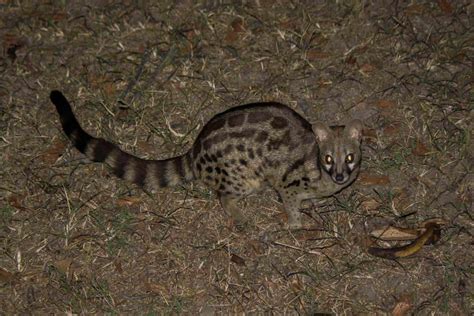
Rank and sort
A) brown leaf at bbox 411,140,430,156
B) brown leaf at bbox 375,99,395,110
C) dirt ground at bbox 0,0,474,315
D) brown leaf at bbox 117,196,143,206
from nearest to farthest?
dirt ground at bbox 0,0,474,315 < brown leaf at bbox 117,196,143,206 < brown leaf at bbox 411,140,430,156 < brown leaf at bbox 375,99,395,110

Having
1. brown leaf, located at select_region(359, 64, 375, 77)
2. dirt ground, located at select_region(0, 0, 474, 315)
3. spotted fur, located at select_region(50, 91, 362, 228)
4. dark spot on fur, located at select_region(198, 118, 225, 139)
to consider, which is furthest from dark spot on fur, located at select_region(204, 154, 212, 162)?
brown leaf, located at select_region(359, 64, 375, 77)

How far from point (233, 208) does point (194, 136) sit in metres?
1.02

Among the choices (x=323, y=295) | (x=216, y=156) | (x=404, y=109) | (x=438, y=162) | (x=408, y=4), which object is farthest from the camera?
(x=408, y=4)

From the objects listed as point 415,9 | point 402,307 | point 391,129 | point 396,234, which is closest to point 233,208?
point 396,234

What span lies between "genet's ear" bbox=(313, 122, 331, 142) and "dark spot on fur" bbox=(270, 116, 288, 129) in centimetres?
38

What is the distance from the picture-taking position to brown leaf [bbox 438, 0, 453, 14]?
784 cm

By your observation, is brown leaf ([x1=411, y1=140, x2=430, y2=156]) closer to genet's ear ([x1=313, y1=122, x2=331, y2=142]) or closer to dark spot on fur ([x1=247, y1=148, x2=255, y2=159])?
genet's ear ([x1=313, y1=122, x2=331, y2=142])

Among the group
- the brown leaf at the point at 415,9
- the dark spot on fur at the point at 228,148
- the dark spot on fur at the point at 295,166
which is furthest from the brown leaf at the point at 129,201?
the brown leaf at the point at 415,9

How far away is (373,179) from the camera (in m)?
6.38

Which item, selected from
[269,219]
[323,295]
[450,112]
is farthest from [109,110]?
[450,112]

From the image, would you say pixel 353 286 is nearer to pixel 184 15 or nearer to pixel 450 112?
pixel 450 112

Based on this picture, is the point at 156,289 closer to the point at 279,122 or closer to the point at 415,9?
the point at 279,122

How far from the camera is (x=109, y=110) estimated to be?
23.1 feet

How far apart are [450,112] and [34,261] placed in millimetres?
4331
